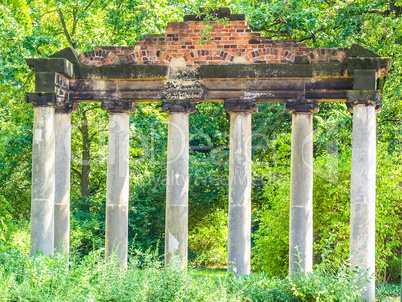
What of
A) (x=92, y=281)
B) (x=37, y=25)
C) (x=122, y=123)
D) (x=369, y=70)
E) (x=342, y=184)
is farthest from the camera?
(x=37, y=25)

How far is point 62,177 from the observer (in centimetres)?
2078

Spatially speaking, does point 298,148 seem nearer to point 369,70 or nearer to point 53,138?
point 369,70

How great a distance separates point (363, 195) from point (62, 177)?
10.5 m

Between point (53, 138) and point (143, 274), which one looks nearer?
point (143, 274)

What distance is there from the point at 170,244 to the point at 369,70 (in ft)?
28.5

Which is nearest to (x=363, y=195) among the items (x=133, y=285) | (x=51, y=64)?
(x=133, y=285)

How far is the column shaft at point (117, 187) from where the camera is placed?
20078mm

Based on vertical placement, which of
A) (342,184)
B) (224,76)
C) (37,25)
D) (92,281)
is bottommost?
(92,281)

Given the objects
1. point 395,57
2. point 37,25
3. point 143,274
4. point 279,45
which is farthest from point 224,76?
point 37,25

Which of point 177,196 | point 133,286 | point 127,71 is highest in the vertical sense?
point 127,71

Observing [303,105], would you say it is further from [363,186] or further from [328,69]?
[363,186]

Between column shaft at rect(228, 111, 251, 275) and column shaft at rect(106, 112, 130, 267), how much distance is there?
3.73 meters

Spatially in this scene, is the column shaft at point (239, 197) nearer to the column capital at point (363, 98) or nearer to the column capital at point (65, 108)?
the column capital at point (363, 98)

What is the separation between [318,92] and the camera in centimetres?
1948
